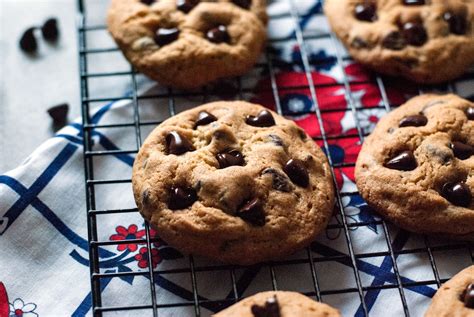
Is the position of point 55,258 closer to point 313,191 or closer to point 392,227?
point 313,191

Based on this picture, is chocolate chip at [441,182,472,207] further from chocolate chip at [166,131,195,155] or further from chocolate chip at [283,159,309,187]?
chocolate chip at [166,131,195,155]

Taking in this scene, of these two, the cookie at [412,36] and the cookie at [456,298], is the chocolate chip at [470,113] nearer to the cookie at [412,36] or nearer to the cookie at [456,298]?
the cookie at [412,36]

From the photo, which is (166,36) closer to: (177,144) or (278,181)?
(177,144)

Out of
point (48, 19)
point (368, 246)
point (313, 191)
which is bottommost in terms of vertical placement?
point (368, 246)

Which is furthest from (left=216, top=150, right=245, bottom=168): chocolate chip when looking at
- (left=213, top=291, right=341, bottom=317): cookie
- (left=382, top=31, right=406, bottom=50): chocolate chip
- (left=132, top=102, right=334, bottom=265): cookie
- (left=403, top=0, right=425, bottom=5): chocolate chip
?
(left=403, top=0, right=425, bottom=5): chocolate chip

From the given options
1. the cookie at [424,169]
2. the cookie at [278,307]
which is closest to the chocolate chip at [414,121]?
the cookie at [424,169]

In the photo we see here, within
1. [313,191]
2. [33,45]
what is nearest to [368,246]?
[313,191]
